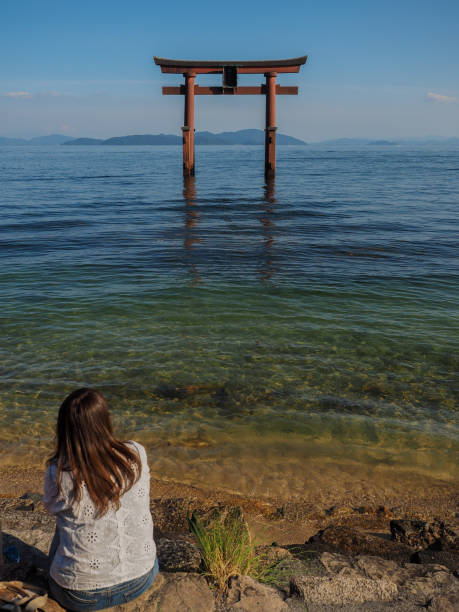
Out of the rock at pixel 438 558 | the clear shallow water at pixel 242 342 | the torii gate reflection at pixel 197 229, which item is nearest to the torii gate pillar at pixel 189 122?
the torii gate reflection at pixel 197 229

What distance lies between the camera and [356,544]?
13.1ft

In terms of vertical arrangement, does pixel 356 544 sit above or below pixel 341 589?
below

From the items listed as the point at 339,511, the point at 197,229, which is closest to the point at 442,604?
the point at 339,511

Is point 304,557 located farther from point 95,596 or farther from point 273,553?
point 95,596

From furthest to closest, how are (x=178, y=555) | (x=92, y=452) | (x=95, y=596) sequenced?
1. (x=178, y=555)
2. (x=95, y=596)
3. (x=92, y=452)

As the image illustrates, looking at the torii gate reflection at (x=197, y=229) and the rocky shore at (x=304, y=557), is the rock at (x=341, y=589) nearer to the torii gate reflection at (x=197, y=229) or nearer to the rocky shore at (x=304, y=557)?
the rocky shore at (x=304, y=557)

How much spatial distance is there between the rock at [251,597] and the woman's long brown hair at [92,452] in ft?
3.17

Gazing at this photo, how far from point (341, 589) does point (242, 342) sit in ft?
16.8

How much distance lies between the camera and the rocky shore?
3.04 metres

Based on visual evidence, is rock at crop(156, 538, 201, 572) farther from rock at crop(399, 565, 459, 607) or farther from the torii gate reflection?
the torii gate reflection

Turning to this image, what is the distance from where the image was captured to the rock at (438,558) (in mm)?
3680

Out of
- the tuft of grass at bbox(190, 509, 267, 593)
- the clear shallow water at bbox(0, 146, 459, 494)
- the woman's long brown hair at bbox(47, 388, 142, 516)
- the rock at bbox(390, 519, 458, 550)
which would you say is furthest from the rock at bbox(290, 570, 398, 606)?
the clear shallow water at bbox(0, 146, 459, 494)

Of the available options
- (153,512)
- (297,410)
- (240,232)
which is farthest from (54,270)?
(153,512)

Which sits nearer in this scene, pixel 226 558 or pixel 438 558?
pixel 226 558
